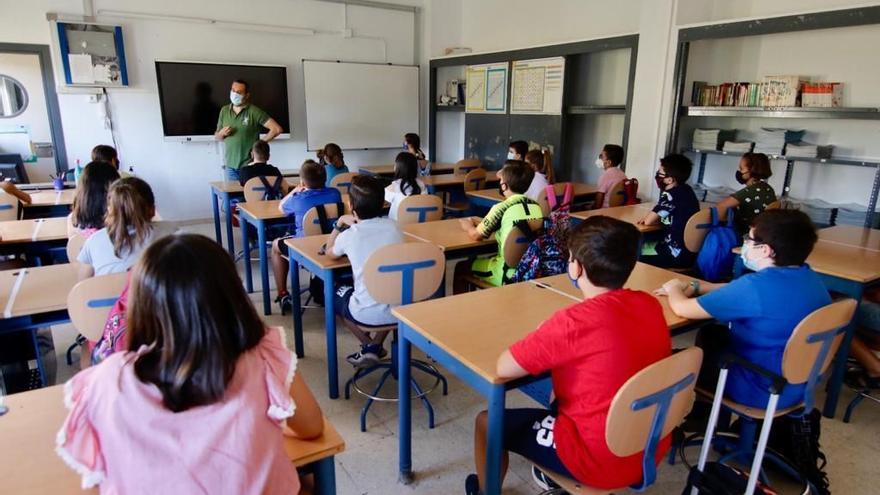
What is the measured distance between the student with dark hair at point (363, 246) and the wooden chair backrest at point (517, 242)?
64 centimetres

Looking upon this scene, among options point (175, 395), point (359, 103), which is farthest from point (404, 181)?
point (359, 103)

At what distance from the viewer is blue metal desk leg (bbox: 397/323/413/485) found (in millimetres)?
2053

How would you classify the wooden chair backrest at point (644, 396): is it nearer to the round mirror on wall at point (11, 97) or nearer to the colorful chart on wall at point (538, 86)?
the colorful chart on wall at point (538, 86)

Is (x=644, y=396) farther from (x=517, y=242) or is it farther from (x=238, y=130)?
(x=238, y=130)

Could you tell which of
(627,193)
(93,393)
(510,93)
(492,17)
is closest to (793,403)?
(93,393)

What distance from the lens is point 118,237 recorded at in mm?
2334

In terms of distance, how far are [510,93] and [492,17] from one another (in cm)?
154

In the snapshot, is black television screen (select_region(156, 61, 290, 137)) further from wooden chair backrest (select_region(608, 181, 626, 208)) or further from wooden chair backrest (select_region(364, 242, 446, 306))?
wooden chair backrest (select_region(364, 242, 446, 306))

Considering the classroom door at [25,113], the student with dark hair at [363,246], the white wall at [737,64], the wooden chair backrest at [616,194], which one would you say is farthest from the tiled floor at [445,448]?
the classroom door at [25,113]

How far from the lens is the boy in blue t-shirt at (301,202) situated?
3.77 metres

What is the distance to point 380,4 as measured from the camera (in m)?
7.67

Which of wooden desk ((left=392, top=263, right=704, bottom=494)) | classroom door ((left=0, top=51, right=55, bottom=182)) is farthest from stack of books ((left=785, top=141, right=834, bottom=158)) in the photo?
classroom door ((left=0, top=51, right=55, bottom=182))

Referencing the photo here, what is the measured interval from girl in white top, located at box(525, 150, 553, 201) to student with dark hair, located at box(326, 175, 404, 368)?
169 cm

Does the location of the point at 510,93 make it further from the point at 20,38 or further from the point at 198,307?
the point at 198,307
